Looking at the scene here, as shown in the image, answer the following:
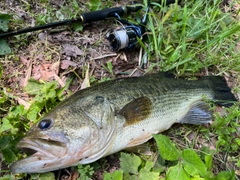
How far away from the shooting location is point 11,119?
2799mm

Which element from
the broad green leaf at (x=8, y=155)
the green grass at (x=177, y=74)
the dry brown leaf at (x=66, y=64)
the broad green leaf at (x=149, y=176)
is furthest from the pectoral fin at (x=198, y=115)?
the broad green leaf at (x=8, y=155)

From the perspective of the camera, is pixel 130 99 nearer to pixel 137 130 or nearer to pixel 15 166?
pixel 137 130

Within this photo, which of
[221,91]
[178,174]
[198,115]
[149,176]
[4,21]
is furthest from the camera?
[221,91]

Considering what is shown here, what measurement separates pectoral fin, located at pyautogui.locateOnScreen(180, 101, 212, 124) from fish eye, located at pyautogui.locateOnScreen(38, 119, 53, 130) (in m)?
1.60

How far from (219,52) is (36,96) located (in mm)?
2705

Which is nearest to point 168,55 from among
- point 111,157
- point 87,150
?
point 111,157

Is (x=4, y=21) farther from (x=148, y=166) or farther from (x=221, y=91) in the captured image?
(x=221, y=91)

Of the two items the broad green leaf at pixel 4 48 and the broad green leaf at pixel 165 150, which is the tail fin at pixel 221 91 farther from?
the broad green leaf at pixel 4 48

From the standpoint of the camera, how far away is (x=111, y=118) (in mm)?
2617

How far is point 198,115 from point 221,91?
54 cm

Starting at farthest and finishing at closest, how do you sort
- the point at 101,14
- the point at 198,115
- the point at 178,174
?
1. the point at 101,14
2. the point at 198,115
3. the point at 178,174

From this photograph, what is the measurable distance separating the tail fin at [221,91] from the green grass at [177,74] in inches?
5.7

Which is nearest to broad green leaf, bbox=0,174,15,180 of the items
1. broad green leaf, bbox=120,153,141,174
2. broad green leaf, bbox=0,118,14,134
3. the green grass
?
the green grass

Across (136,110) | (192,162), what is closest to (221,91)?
(192,162)
